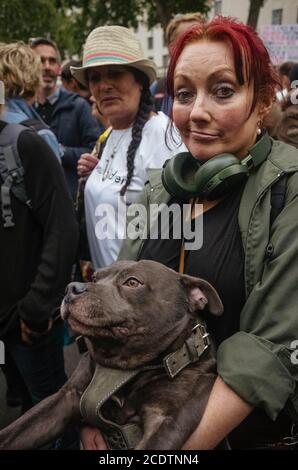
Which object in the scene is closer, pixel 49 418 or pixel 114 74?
pixel 49 418

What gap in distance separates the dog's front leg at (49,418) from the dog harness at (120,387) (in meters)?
0.12

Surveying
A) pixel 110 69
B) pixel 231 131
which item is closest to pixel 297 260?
pixel 231 131

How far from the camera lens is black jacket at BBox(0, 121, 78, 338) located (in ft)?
9.34

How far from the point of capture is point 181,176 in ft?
6.55

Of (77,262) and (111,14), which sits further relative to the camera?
(111,14)

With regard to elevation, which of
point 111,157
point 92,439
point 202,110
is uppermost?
point 202,110

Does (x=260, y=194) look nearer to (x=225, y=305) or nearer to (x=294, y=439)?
(x=225, y=305)

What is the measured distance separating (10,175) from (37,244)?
446 millimetres

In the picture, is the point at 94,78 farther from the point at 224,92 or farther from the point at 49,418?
the point at 49,418

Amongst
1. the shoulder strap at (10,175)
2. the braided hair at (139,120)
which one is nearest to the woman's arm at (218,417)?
the shoulder strap at (10,175)

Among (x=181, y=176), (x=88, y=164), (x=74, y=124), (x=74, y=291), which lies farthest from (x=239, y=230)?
(x=74, y=124)

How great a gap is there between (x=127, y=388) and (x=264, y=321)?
0.54m

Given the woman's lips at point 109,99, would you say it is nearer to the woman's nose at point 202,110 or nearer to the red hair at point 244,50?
the red hair at point 244,50

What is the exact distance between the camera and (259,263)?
167 cm
